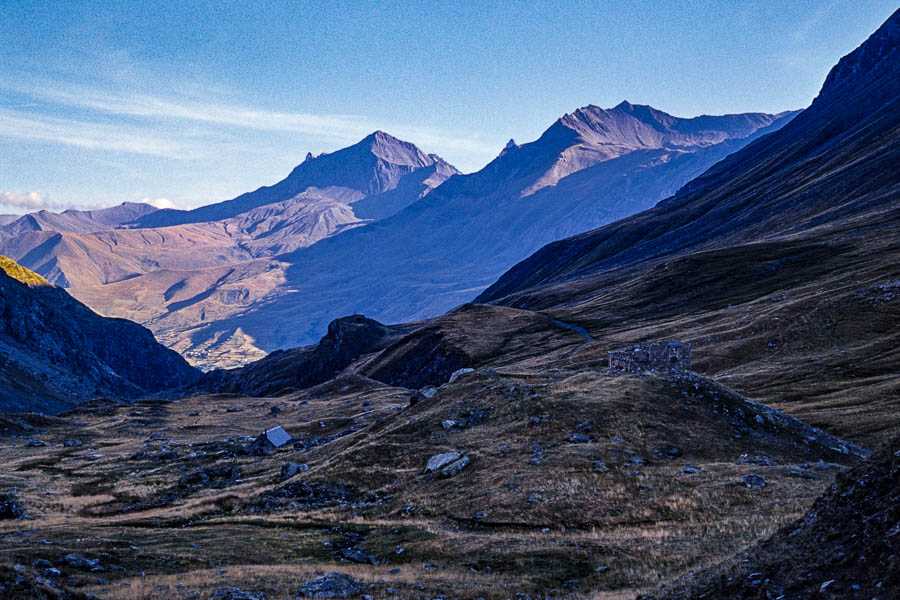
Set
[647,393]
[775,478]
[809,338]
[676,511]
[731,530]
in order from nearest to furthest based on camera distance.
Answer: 1. [731,530]
2. [676,511]
3. [775,478]
4. [647,393]
5. [809,338]

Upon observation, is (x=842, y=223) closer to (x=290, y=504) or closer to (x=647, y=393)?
(x=647, y=393)

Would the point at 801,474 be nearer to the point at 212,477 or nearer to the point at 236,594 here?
the point at 236,594

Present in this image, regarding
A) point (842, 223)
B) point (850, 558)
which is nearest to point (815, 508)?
point (850, 558)

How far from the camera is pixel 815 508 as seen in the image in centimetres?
1870

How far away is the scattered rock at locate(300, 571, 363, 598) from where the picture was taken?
2305 cm

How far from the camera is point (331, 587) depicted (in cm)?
2359

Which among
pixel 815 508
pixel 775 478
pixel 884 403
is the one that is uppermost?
pixel 815 508

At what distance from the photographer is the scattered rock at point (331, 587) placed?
75.6 feet

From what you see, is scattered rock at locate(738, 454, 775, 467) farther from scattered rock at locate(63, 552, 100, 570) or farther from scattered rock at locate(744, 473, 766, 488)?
scattered rock at locate(63, 552, 100, 570)

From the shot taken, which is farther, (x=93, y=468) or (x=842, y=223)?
(x=842, y=223)

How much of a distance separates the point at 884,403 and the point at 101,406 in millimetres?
153715

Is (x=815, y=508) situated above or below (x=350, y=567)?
above

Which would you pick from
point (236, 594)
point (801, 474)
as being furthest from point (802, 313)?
point (236, 594)

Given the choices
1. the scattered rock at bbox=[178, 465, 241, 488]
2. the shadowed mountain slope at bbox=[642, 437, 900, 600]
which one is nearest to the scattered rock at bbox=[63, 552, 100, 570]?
the shadowed mountain slope at bbox=[642, 437, 900, 600]
